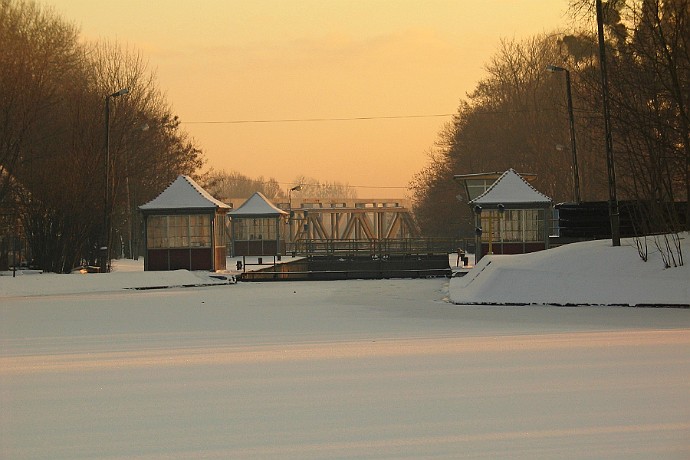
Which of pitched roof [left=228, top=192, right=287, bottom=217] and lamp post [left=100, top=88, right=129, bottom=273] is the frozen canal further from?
pitched roof [left=228, top=192, right=287, bottom=217]

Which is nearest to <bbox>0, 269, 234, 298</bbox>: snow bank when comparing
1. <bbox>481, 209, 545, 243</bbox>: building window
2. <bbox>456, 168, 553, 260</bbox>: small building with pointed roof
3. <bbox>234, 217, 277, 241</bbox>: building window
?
<bbox>456, 168, 553, 260</bbox>: small building with pointed roof

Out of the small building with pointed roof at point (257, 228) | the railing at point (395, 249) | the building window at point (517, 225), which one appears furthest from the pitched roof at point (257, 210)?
the building window at point (517, 225)

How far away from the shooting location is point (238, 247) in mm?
78188

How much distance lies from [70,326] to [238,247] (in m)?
56.6

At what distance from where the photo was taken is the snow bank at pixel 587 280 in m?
26.5

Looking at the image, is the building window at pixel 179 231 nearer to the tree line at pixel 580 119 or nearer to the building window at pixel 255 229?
the tree line at pixel 580 119

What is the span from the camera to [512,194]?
51.1m

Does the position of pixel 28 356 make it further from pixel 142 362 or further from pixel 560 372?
pixel 560 372

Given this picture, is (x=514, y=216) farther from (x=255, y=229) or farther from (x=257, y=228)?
(x=255, y=229)

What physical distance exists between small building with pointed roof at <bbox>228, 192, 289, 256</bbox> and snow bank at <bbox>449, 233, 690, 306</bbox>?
45.5 meters

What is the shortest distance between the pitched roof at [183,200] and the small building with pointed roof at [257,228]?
2529 centimetres

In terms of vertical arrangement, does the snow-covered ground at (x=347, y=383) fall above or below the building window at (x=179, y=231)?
below

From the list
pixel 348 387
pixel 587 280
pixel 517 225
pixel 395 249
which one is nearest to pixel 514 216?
pixel 517 225

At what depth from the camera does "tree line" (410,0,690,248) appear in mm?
28219
